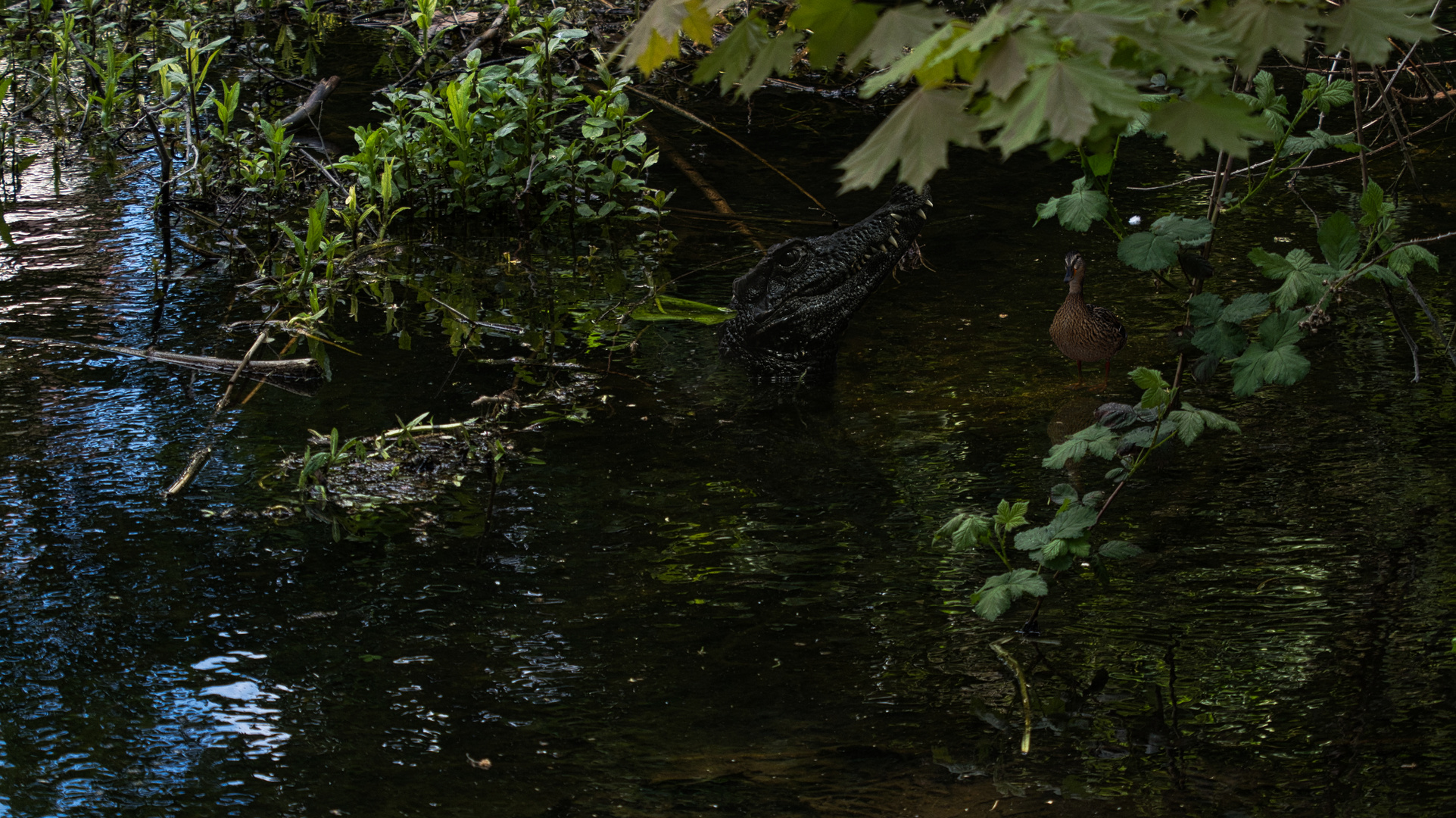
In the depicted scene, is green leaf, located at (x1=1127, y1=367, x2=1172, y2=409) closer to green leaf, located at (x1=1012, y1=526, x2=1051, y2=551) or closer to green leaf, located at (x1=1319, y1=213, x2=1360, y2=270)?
green leaf, located at (x1=1012, y1=526, x2=1051, y2=551)

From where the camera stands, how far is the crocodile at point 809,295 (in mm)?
5297

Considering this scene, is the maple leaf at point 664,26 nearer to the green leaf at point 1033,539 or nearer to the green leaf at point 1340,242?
the green leaf at point 1033,539

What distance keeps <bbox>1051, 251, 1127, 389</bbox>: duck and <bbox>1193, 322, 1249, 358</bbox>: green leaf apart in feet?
6.07

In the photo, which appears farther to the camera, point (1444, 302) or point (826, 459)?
point (1444, 302)

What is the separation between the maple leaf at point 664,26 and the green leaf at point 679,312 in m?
3.92

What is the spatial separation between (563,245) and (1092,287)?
280 centimetres

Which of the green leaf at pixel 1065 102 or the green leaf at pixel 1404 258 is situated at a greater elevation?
the green leaf at pixel 1065 102

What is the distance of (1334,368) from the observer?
4.84 metres

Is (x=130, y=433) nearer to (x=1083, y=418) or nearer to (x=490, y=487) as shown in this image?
(x=490, y=487)

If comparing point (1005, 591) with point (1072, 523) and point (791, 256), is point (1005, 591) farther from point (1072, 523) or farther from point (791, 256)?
point (791, 256)

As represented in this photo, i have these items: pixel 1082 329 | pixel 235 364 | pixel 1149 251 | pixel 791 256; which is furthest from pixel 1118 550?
pixel 235 364

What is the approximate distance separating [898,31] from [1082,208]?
1632mm

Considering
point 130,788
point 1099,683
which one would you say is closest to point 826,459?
point 1099,683

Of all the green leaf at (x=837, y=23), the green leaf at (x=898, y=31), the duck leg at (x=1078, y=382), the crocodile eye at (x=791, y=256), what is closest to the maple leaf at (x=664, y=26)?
the green leaf at (x=837, y=23)
